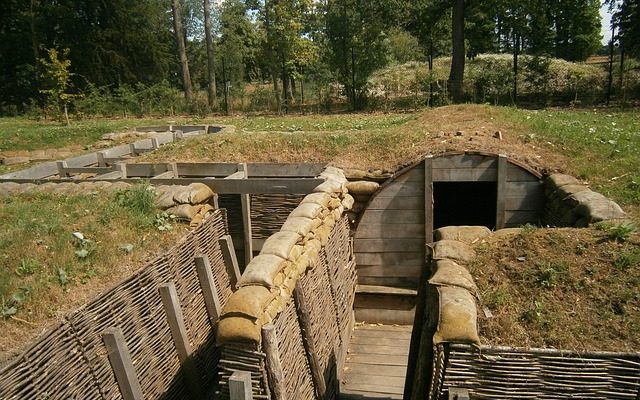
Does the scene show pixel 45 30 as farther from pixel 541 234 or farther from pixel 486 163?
pixel 541 234

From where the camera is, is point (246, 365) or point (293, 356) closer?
point (246, 365)

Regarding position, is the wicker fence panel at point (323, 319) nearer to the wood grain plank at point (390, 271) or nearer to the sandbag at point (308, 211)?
the sandbag at point (308, 211)

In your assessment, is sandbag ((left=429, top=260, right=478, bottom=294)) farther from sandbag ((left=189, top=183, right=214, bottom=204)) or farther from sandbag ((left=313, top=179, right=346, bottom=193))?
sandbag ((left=189, top=183, right=214, bottom=204))

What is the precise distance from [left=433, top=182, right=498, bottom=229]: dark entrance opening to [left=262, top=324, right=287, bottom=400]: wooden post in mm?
7395

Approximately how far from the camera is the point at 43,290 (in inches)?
192

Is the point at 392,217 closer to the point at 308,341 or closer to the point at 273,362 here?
the point at 308,341

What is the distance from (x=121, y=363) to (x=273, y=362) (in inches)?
64.8

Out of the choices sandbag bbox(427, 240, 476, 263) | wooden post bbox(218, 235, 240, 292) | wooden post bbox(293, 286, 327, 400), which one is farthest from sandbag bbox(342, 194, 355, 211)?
sandbag bbox(427, 240, 476, 263)

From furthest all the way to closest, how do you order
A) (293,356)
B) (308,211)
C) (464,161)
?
1. (464,161)
2. (308,211)
3. (293,356)

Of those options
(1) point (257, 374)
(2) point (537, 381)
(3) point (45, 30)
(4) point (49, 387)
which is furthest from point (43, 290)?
(3) point (45, 30)

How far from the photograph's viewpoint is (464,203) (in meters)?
11.2

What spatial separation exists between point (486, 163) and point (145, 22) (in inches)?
1433

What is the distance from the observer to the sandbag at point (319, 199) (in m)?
6.78

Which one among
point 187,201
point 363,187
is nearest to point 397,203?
point 363,187
